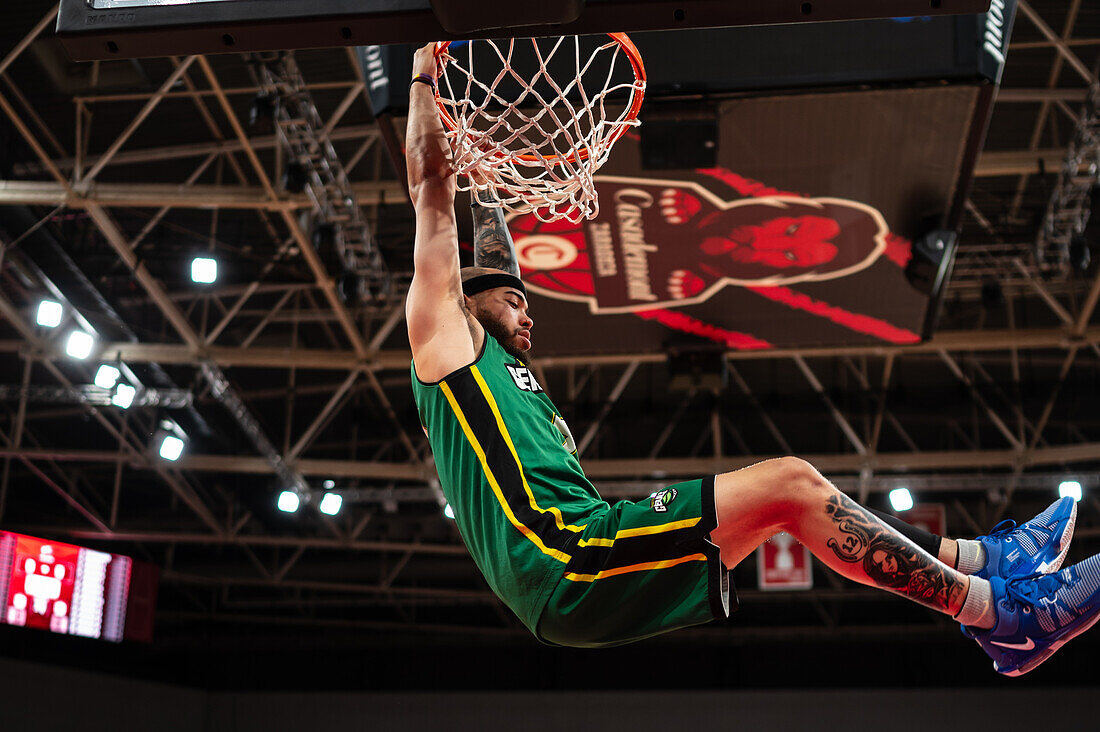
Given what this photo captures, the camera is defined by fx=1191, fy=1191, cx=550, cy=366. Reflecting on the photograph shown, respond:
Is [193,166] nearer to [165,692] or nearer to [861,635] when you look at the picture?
[165,692]

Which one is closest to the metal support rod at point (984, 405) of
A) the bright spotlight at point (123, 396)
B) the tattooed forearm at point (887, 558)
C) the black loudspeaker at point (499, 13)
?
the bright spotlight at point (123, 396)

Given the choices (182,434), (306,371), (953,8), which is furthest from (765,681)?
(953,8)

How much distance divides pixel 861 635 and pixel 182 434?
11.5m

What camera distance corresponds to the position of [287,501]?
46.9ft

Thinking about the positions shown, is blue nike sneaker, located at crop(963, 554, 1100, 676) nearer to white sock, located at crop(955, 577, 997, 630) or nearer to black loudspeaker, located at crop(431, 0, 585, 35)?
white sock, located at crop(955, 577, 997, 630)

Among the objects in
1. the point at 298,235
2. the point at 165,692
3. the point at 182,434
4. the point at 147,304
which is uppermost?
the point at 298,235

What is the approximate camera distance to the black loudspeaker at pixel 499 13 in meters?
3.06

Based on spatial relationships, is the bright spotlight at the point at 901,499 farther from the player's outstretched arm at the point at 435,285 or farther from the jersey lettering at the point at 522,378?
the player's outstretched arm at the point at 435,285

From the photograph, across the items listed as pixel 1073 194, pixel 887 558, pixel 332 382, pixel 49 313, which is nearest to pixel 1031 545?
pixel 887 558

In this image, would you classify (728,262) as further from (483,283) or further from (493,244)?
(483,283)

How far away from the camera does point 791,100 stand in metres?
5.93

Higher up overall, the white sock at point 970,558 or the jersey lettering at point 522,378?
the jersey lettering at point 522,378

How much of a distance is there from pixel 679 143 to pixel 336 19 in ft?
10.8

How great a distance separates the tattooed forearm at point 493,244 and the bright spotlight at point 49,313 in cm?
736
